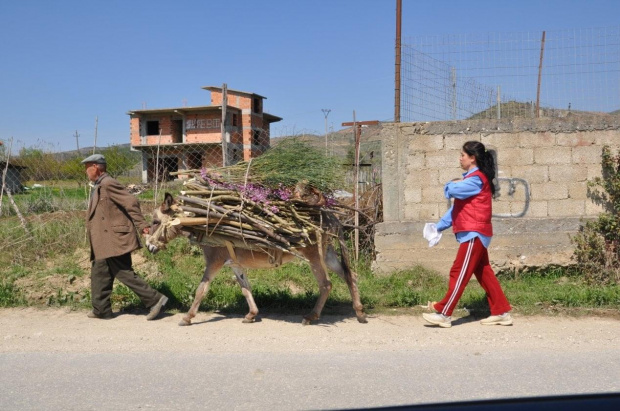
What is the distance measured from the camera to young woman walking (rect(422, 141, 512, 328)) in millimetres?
6098

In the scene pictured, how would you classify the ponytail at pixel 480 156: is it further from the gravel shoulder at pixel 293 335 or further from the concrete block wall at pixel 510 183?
the concrete block wall at pixel 510 183

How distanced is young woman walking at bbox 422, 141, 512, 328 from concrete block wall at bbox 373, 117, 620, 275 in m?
2.28

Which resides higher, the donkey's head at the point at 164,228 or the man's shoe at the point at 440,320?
the donkey's head at the point at 164,228

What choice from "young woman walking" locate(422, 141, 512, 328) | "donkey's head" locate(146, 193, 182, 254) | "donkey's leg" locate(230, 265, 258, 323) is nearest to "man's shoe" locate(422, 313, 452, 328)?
"young woman walking" locate(422, 141, 512, 328)

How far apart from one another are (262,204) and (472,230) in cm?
220

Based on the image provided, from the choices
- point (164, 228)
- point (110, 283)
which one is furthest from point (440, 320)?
point (110, 283)

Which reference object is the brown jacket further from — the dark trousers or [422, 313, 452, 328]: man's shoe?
[422, 313, 452, 328]: man's shoe

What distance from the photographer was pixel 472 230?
20.0ft

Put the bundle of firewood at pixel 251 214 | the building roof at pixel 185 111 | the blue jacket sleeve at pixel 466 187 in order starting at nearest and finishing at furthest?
the bundle of firewood at pixel 251 214, the blue jacket sleeve at pixel 466 187, the building roof at pixel 185 111

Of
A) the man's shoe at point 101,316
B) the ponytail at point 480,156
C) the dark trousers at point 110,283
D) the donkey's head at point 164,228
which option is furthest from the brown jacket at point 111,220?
the ponytail at point 480,156

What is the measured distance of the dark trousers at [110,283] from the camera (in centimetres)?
674

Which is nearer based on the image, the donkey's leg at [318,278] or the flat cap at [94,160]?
the donkey's leg at [318,278]

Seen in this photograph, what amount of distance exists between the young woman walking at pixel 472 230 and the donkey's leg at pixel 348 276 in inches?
27.5

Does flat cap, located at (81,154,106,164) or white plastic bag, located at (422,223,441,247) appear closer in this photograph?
white plastic bag, located at (422,223,441,247)
